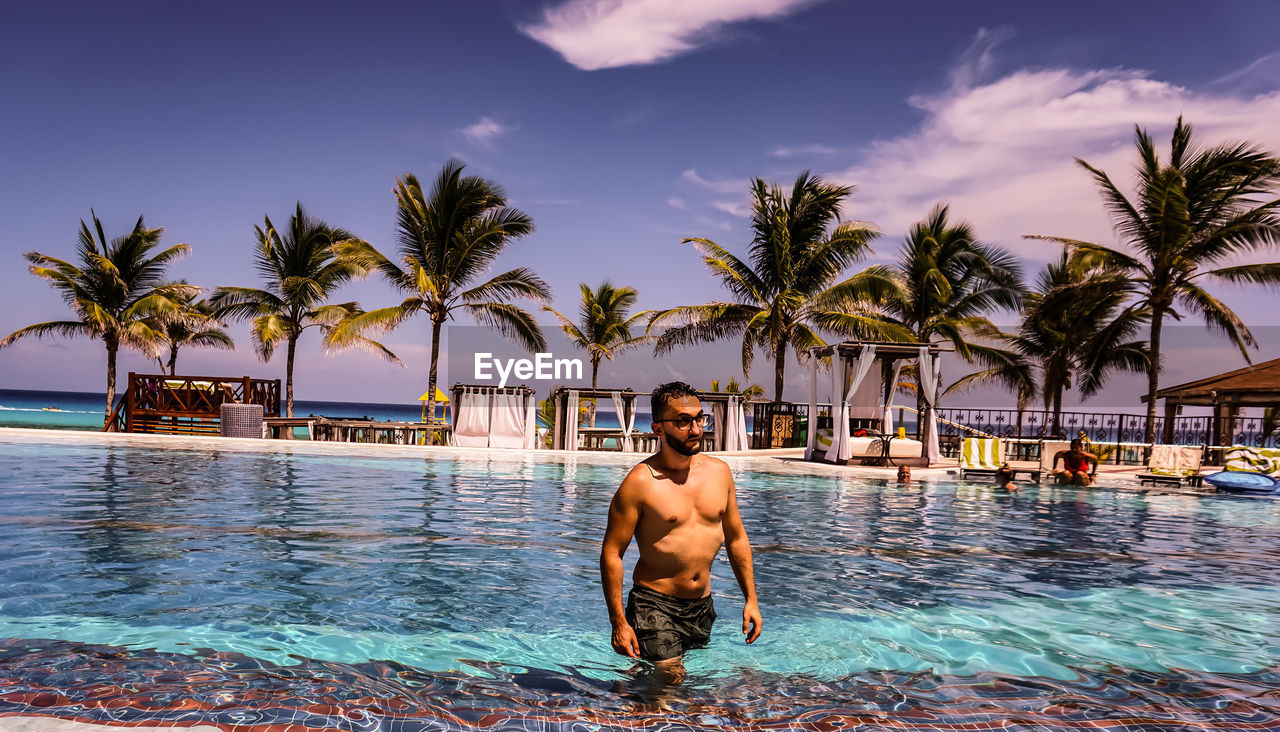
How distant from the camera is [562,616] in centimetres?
554

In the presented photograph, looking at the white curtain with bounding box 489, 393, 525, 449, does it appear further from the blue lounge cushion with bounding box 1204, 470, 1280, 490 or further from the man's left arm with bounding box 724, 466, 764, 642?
the man's left arm with bounding box 724, 466, 764, 642

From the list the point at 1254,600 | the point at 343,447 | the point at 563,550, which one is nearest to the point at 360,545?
the point at 563,550

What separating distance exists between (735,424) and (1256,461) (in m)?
11.4

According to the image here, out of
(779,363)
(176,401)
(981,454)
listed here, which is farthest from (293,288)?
(981,454)

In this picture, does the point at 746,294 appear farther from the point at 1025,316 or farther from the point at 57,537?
the point at 57,537

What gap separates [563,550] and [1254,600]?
20.4ft

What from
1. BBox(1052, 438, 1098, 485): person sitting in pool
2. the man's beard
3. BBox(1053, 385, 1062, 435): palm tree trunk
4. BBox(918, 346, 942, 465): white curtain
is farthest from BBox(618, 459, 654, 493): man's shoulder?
BBox(1053, 385, 1062, 435): palm tree trunk

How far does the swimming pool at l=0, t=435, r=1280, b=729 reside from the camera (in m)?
3.71

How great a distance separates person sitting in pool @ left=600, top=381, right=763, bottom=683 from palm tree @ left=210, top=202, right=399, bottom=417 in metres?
23.7

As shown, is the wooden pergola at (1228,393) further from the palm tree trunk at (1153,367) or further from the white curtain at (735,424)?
the white curtain at (735,424)

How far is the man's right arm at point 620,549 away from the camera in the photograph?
11.0 ft

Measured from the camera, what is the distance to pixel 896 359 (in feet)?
63.9

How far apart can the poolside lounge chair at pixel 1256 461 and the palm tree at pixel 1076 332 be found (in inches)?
216

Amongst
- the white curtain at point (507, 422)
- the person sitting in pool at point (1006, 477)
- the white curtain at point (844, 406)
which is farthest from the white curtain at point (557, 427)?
the person sitting in pool at point (1006, 477)
